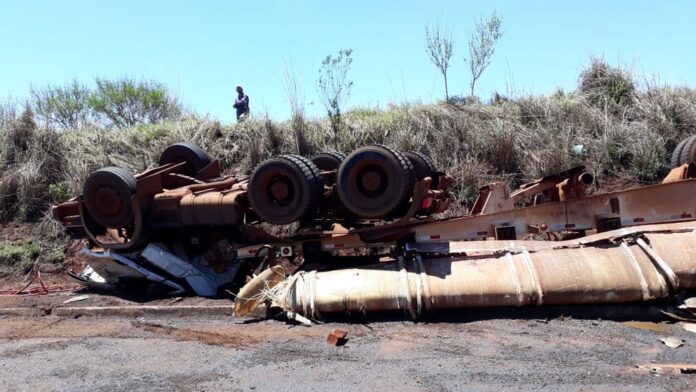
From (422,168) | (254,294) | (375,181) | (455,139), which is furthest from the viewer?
(455,139)

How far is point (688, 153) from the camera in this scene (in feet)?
22.7

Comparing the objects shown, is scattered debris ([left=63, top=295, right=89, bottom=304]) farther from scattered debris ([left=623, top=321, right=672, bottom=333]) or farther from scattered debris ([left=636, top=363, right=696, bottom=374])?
scattered debris ([left=636, top=363, right=696, bottom=374])

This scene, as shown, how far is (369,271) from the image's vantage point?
5637 mm

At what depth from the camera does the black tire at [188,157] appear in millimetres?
8297

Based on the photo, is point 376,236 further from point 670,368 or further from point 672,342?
point 670,368

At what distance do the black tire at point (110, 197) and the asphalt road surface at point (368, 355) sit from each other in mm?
1705

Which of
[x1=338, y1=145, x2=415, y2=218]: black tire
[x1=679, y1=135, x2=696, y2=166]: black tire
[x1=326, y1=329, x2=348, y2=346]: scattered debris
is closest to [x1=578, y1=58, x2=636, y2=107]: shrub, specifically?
[x1=679, y1=135, x2=696, y2=166]: black tire

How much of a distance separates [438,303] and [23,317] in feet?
14.3

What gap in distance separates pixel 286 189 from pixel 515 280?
2516 millimetres

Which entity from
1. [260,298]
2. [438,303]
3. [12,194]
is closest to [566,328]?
[438,303]

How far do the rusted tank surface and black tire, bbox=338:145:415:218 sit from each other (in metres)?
0.68

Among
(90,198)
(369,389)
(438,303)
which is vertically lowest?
(369,389)

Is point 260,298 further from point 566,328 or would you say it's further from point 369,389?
point 566,328

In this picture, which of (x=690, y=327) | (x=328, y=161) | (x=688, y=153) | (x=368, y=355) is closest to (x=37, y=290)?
(x=328, y=161)
